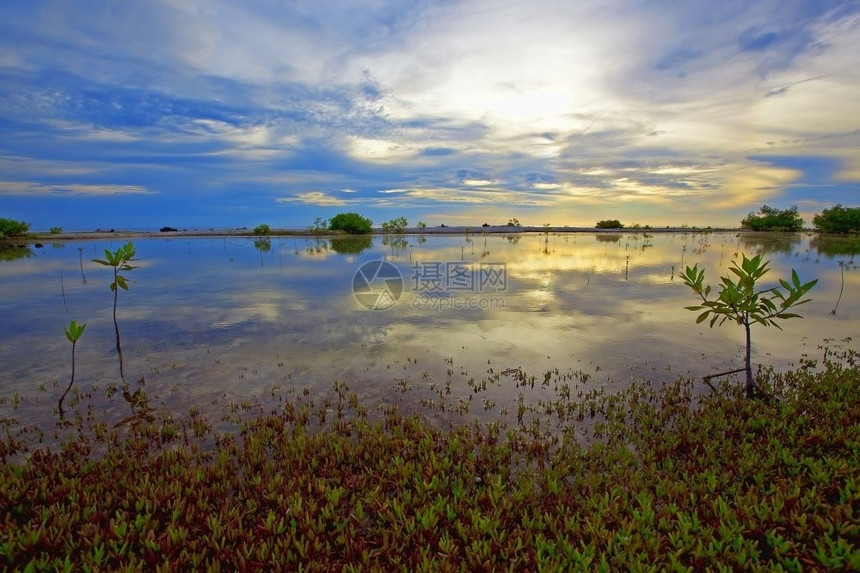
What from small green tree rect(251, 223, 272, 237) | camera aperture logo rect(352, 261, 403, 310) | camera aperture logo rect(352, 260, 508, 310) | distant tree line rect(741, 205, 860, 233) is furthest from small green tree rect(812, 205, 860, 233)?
small green tree rect(251, 223, 272, 237)

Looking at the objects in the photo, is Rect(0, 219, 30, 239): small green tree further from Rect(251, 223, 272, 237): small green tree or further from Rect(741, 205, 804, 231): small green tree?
Rect(741, 205, 804, 231): small green tree

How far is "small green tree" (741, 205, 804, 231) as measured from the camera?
294ft

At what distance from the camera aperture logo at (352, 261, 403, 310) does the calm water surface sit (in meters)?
0.32

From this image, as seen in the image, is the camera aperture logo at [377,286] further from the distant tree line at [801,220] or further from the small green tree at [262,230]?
the distant tree line at [801,220]

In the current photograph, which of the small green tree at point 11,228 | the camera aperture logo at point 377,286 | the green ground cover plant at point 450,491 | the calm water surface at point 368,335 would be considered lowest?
the green ground cover plant at point 450,491

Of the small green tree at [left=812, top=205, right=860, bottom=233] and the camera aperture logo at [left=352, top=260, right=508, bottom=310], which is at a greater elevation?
the small green tree at [left=812, top=205, right=860, bottom=233]

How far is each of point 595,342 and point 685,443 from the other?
576 centimetres

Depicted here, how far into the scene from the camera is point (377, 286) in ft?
73.3

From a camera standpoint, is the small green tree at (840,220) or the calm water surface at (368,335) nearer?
the calm water surface at (368,335)

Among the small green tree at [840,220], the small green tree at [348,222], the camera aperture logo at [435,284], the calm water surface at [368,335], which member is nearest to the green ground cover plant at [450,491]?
the calm water surface at [368,335]

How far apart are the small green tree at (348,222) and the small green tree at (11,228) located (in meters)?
44.9

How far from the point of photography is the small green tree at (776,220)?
89.5 meters

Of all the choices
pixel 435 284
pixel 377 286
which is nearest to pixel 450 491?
pixel 377 286

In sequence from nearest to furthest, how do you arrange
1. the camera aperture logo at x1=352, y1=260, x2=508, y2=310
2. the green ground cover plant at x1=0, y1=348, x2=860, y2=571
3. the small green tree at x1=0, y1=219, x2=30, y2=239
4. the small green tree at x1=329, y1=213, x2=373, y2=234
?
the green ground cover plant at x1=0, y1=348, x2=860, y2=571 → the camera aperture logo at x1=352, y1=260, x2=508, y2=310 → the small green tree at x1=0, y1=219, x2=30, y2=239 → the small green tree at x1=329, y1=213, x2=373, y2=234
